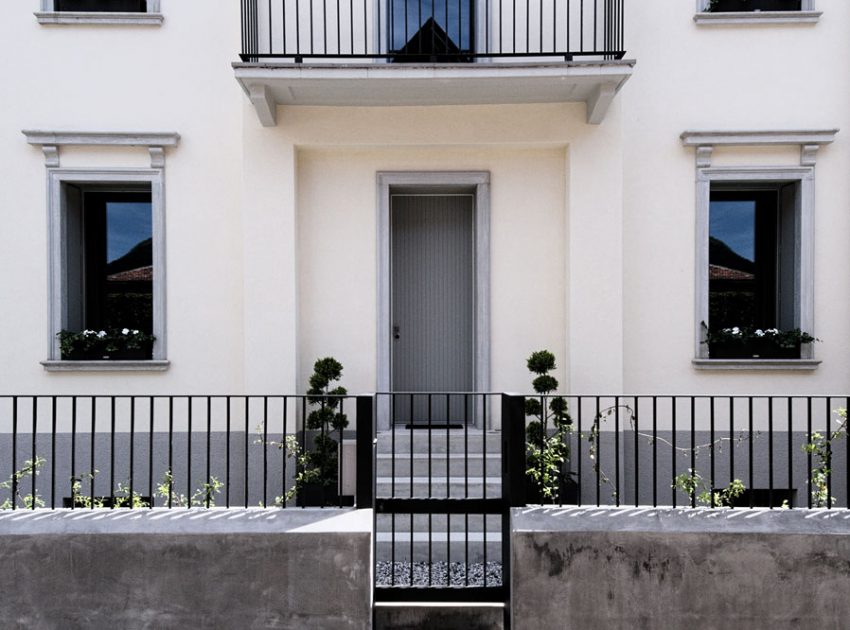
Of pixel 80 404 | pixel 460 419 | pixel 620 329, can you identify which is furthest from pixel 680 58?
pixel 80 404

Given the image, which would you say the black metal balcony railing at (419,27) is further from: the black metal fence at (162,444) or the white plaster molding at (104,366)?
the black metal fence at (162,444)

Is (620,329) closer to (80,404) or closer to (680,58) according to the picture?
(680,58)

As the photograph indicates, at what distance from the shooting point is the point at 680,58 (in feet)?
24.3

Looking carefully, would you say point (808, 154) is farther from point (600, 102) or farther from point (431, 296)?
point (431, 296)

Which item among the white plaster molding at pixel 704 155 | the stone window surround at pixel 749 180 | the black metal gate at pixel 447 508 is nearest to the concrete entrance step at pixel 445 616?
the black metal gate at pixel 447 508

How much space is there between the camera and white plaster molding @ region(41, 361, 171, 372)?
7.31 m

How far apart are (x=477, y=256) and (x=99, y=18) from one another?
484cm

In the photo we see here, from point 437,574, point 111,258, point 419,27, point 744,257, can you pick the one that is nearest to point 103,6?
point 111,258

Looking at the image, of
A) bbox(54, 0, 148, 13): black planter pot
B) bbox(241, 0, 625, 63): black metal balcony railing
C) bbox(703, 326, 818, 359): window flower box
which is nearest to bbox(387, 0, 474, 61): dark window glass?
bbox(241, 0, 625, 63): black metal balcony railing

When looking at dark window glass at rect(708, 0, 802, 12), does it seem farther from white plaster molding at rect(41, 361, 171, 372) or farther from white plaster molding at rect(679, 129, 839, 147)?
white plaster molding at rect(41, 361, 171, 372)

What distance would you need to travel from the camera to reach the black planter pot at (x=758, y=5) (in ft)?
24.8

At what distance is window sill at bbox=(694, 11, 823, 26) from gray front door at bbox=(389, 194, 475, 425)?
3.32 metres

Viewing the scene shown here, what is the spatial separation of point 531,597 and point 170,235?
5361mm

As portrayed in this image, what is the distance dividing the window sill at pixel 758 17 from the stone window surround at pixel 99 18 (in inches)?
234
